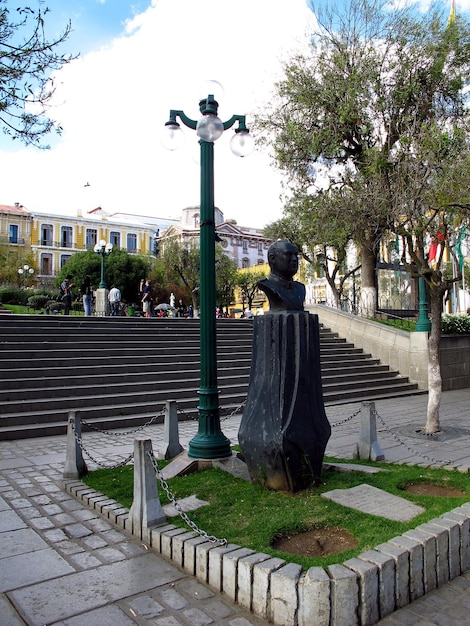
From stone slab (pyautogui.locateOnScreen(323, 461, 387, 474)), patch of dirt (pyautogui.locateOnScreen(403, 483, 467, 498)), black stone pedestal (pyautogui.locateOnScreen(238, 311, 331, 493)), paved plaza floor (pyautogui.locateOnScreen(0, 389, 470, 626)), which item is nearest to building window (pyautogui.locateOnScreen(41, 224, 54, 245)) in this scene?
paved plaza floor (pyautogui.locateOnScreen(0, 389, 470, 626))

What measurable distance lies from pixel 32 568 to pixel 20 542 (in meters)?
0.58

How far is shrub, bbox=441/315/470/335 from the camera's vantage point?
16.0m

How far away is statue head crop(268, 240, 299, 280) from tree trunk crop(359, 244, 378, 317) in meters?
14.4

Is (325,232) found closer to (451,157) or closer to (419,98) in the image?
(419,98)

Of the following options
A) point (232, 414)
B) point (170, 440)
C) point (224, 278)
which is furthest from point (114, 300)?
point (224, 278)

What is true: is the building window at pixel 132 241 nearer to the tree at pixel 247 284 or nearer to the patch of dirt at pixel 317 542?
the tree at pixel 247 284

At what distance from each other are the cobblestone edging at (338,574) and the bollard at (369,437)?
106 inches

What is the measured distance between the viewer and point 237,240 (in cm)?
7650

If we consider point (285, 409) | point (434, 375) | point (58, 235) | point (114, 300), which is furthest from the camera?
point (58, 235)

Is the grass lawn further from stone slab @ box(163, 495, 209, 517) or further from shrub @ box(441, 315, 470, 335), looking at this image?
shrub @ box(441, 315, 470, 335)

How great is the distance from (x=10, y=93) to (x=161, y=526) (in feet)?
19.0

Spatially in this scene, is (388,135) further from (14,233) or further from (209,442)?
(14,233)

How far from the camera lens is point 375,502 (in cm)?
436

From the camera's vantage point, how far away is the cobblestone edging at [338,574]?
2805 mm
